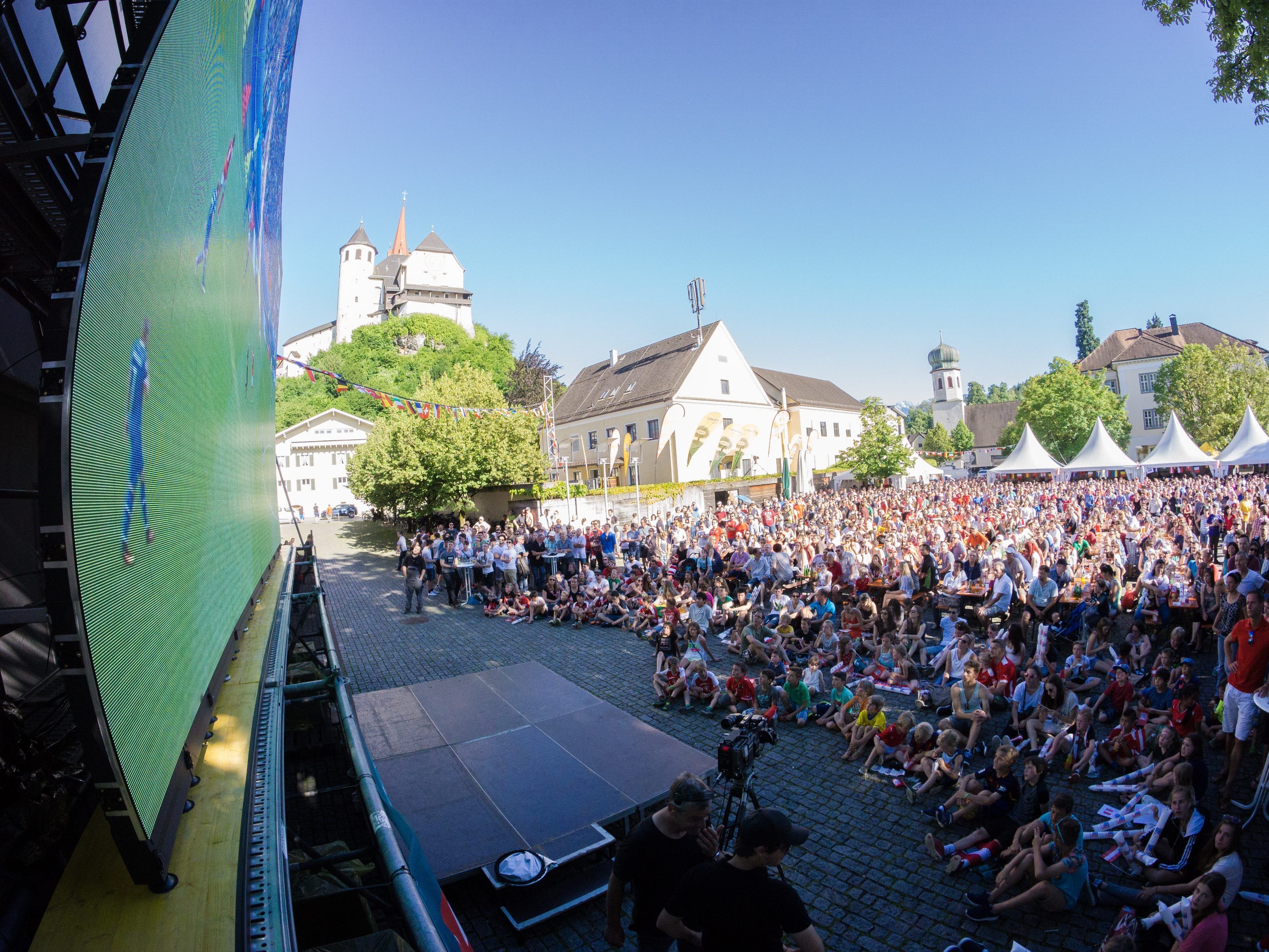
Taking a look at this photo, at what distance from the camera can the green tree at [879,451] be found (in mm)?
41062

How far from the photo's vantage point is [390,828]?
2.90 meters

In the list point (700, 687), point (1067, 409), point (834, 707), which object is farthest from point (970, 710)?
point (1067, 409)

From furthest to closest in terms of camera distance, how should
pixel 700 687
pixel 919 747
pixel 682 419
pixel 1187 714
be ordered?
pixel 682 419, pixel 700 687, pixel 919 747, pixel 1187 714

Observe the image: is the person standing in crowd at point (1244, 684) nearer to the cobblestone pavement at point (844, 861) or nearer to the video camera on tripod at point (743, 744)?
the cobblestone pavement at point (844, 861)

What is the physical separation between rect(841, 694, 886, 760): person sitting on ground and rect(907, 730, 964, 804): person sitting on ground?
0.72m

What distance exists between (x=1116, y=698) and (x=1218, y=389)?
61379 mm

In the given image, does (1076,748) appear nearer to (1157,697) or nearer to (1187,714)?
(1187,714)

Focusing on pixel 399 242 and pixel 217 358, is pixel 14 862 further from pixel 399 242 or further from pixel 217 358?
pixel 399 242

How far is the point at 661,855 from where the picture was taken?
3295 millimetres

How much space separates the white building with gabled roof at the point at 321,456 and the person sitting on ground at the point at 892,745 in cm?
5696

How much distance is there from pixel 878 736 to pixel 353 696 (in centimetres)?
761

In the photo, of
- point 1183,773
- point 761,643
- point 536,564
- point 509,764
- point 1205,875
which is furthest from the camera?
point 536,564

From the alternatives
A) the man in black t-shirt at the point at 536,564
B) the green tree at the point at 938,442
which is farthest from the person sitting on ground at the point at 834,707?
the green tree at the point at 938,442

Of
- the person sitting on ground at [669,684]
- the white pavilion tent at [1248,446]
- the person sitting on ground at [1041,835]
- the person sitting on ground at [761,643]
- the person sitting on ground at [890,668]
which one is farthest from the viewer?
the white pavilion tent at [1248,446]
